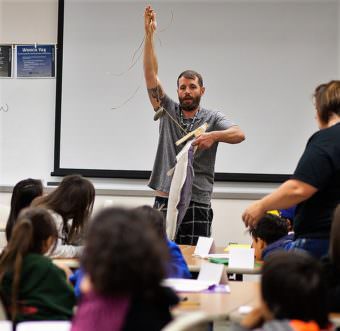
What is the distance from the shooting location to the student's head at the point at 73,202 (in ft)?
11.2

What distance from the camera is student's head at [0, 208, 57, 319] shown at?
236cm

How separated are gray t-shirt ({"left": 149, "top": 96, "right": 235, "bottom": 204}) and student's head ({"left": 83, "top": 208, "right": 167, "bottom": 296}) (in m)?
2.53

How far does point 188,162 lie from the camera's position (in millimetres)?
4070

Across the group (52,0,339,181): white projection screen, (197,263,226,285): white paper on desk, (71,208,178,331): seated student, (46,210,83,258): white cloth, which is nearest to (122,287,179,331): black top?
(71,208,178,331): seated student

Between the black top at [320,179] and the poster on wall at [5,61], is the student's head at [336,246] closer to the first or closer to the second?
the black top at [320,179]

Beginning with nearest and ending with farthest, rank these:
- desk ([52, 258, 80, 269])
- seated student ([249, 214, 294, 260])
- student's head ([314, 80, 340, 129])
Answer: student's head ([314, 80, 340, 129]), desk ([52, 258, 80, 269]), seated student ([249, 214, 294, 260])

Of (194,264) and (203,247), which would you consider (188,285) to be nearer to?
(194,264)

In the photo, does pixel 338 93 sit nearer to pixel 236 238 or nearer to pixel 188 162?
pixel 188 162

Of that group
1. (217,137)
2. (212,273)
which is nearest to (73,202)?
(212,273)

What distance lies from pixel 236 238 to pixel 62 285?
12.2 ft

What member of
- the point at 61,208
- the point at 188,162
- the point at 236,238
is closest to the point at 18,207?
the point at 61,208

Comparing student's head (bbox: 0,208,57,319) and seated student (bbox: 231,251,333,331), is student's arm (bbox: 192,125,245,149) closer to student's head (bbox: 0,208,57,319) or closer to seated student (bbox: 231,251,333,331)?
student's head (bbox: 0,208,57,319)

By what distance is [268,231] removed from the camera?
4.00 m

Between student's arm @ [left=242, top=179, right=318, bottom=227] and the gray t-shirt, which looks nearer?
student's arm @ [left=242, top=179, right=318, bottom=227]
